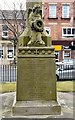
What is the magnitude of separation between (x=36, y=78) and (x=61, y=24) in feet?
96.1

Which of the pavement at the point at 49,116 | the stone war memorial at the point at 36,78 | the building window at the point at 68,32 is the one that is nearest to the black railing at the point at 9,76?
the pavement at the point at 49,116

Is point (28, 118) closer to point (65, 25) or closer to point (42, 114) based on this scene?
point (42, 114)

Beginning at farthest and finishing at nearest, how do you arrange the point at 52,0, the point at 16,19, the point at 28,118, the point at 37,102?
the point at 52,0
the point at 16,19
the point at 37,102
the point at 28,118

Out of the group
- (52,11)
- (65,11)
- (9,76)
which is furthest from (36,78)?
(65,11)

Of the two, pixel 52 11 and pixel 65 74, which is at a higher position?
pixel 52 11

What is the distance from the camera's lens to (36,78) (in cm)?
679

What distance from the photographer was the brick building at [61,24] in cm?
3500

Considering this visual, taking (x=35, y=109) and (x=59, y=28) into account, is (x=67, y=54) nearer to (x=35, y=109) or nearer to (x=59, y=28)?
(x=59, y=28)

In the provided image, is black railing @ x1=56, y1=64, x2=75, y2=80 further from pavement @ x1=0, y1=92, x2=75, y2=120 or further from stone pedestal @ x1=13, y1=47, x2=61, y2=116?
stone pedestal @ x1=13, y1=47, x2=61, y2=116

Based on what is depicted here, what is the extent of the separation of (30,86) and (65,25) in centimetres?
2959

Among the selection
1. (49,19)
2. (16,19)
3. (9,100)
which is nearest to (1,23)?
(16,19)

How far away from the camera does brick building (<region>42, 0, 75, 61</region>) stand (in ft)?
115

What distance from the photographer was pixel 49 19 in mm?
35438

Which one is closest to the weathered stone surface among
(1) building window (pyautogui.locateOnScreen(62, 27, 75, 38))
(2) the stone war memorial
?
(2) the stone war memorial
